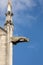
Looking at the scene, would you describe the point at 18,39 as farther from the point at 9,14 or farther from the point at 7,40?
the point at 9,14

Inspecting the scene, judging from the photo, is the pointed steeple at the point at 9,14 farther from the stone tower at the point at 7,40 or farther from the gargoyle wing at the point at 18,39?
the gargoyle wing at the point at 18,39

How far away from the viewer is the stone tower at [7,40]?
2110 centimetres

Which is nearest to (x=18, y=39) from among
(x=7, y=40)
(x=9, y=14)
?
(x=7, y=40)

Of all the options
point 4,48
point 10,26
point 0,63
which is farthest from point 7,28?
point 0,63

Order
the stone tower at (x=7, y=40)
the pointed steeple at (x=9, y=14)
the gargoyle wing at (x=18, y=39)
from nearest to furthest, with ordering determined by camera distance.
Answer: the stone tower at (x=7, y=40)
the gargoyle wing at (x=18, y=39)
the pointed steeple at (x=9, y=14)

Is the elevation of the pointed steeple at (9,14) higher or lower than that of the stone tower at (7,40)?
higher

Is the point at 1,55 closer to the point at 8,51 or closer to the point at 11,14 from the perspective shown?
the point at 8,51

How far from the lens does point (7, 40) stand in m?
22.2

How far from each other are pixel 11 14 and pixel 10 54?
175 inches

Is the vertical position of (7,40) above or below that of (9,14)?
below

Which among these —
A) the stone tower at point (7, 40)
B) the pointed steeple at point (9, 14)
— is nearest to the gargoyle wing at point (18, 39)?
the stone tower at point (7, 40)

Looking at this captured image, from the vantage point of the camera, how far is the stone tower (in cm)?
2110

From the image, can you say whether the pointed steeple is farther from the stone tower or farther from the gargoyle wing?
the gargoyle wing

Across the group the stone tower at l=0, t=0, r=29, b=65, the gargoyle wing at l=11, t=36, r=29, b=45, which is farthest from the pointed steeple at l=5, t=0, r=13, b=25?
the gargoyle wing at l=11, t=36, r=29, b=45
